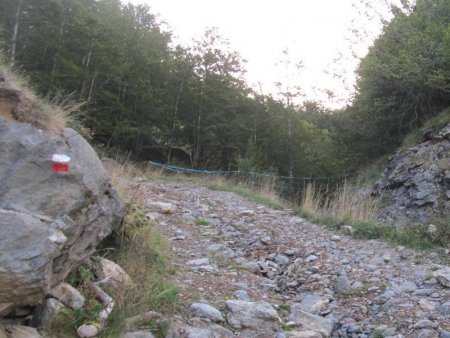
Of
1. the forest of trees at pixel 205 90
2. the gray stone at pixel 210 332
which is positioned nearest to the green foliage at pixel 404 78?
the forest of trees at pixel 205 90

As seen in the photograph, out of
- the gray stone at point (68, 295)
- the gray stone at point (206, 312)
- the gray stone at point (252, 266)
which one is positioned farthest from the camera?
the gray stone at point (252, 266)

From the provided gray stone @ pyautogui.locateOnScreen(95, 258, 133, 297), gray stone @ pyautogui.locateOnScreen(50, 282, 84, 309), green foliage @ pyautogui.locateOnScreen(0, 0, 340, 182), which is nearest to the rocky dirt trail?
gray stone @ pyautogui.locateOnScreen(95, 258, 133, 297)

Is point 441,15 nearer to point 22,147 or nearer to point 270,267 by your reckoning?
point 270,267

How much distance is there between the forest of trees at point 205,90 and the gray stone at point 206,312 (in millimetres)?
8800

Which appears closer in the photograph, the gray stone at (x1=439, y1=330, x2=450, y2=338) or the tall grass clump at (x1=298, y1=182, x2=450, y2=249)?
the gray stone at (x1=439, y1=330, x2=450, y2=338)

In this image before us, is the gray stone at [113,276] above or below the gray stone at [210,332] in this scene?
above

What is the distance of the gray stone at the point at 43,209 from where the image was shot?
261cm

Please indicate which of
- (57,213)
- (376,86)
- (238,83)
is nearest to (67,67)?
(238,83)

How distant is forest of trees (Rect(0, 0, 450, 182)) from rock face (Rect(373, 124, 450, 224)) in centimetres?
171

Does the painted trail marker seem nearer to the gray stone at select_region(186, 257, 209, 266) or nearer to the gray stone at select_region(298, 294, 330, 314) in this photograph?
the gray stone at select_region(186, 257, 209, 266)

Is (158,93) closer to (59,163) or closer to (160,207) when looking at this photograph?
(160,207)

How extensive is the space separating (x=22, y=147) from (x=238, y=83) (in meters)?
20.1

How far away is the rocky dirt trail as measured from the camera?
148 inches

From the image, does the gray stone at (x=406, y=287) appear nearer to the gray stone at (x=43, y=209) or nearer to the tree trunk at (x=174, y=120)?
the gray stone at (x=43, y=209)
